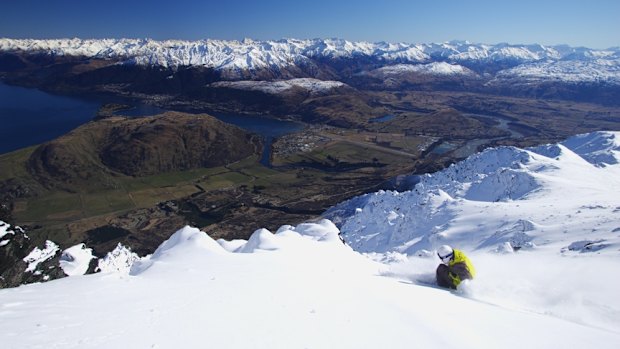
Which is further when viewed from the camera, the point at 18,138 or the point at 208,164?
the point at 18,138

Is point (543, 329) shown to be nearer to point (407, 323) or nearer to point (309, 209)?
point (407, 323)

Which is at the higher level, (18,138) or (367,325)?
(367,325)

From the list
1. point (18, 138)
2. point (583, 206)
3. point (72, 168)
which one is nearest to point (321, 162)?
point (72, 168)

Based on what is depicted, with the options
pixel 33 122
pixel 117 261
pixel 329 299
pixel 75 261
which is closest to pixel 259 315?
pixel 329 299

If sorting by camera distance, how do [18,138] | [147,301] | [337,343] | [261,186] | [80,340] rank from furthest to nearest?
[18,138] → [261,186] → [147,301] → [337,343] → [80,340]

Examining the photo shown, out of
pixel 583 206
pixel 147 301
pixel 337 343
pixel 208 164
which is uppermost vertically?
pixel 337 343

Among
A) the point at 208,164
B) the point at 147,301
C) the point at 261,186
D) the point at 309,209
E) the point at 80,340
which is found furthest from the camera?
the point at 208,164

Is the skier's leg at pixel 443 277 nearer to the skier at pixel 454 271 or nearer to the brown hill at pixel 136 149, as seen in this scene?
the skier at pixel 454 271
